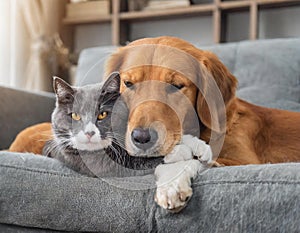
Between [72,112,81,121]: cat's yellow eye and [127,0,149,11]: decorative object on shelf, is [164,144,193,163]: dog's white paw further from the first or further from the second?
[127,0,149,11]: decorative object on shelf

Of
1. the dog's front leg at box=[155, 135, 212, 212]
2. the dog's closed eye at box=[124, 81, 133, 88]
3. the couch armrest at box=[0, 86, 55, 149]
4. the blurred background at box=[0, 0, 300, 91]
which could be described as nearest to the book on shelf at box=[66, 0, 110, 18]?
the blurred background at box=[0, 0, 300, 91]

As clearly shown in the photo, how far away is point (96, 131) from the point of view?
119 centimetres

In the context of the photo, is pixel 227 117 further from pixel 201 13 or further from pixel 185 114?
pixel 201 13

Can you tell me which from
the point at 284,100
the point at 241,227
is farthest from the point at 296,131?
the point at 241,227

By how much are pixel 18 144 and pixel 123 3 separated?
1.76 metres

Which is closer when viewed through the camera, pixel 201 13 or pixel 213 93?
pixel 213 93

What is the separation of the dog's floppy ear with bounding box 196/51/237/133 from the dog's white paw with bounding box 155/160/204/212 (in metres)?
0.23

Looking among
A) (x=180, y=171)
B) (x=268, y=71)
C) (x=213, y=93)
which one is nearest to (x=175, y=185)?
(x=180, y=171)

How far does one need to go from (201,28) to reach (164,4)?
31cm

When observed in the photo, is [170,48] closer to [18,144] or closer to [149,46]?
[149,46]

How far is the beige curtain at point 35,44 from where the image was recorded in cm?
302

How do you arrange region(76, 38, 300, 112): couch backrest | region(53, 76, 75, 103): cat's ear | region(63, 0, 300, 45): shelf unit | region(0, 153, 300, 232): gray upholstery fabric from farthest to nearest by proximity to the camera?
region(63, 0, 300, 45): shelf unit < region(76, 38, 300, 112): couch backrest < region(53, 76, 75, 103): cat's ear < region(0, 153, 300, 232): gray upholstery fabric

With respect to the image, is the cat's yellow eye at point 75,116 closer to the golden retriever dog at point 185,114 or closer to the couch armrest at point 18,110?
the golden retriever dog at point 185,114

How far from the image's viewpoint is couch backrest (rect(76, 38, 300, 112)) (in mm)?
1947
